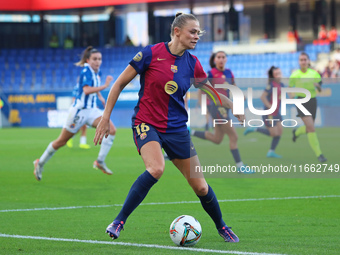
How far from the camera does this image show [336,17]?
37750 mm

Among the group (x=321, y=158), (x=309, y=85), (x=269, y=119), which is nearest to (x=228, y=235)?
(x=321, y=158)

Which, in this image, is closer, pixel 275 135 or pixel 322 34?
pixel 275 135

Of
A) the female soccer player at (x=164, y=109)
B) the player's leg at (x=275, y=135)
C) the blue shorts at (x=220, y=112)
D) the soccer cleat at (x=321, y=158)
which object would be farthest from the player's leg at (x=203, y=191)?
the player's leg at (x=275, y=135)

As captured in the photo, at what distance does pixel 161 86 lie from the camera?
5.88 metres

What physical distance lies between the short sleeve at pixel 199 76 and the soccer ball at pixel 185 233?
4.41ft

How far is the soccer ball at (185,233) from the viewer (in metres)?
5.76

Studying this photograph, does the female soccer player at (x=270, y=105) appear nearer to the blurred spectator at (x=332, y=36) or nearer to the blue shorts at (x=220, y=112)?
the blue shorts at (x=220, y=112)

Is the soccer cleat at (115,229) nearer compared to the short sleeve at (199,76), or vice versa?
the soccer cleat at (115,229)

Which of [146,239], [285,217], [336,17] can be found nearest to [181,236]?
[146,239]

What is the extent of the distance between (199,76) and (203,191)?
110 centimetres

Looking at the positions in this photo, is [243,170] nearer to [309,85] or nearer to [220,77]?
[220,77]

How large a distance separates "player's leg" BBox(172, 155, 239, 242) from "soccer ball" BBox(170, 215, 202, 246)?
24cm

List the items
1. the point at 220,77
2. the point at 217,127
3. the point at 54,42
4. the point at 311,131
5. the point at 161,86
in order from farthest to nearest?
the point at 54,42 < the point at 311,131 < the point at 217,127 < the point at 220,77 < the point at 161,86

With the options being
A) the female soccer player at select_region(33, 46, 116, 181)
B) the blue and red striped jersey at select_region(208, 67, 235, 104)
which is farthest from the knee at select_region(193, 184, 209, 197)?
the blue and red striped jersey at select_region(208, 67, 235, 104)
